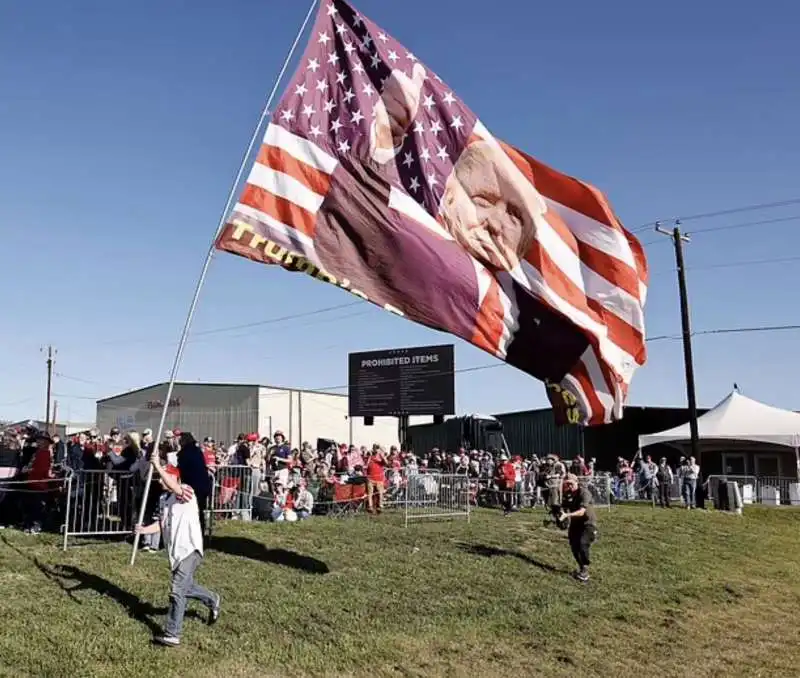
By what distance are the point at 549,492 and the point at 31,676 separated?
1847 cm

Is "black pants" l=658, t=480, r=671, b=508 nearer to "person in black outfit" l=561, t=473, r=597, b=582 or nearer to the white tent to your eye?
the white tent

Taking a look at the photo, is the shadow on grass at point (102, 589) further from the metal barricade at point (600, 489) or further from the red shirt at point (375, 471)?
the metal barricade at point (600, 489)

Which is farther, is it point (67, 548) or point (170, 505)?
point (67, 548)

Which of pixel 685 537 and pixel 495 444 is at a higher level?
pixel 495 444

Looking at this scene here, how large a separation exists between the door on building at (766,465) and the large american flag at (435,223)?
35.2m

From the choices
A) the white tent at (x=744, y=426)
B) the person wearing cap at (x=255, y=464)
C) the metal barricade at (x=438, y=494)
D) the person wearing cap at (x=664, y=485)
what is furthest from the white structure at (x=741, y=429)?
the person wearing cap at (x=255, y=464)

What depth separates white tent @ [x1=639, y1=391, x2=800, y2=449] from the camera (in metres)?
36.4

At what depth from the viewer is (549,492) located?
2486 cm

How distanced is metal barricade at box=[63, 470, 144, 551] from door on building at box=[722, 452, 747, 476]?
36.0 metres

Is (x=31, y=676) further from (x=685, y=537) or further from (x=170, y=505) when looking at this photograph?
(x=685, y=537)

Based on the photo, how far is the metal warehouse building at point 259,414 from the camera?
5506 centimetres

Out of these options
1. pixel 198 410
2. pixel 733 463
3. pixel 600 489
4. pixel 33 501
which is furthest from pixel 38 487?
pixel 198 410

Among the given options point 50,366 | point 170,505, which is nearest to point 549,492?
point 170,505

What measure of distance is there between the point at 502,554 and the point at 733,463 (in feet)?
104
